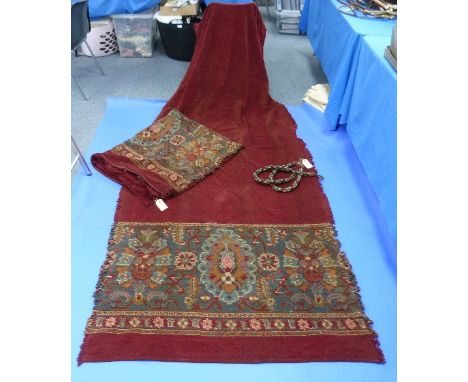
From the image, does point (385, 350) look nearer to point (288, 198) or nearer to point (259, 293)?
point (259, 293)

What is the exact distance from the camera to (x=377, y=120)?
199 centimetres

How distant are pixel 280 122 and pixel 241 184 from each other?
0.76 meters

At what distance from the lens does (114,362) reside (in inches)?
55.7

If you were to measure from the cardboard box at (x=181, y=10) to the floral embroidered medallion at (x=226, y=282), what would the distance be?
229 cm

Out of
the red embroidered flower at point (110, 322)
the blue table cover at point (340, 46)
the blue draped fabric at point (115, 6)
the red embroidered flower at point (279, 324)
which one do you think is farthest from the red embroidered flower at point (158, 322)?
the blue draped fabric at point (115, 6)

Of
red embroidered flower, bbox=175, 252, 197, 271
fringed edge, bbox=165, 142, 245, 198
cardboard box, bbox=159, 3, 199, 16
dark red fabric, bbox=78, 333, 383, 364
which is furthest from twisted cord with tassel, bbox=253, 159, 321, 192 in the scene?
cardboard box, bbox=159, 3, 199, 16

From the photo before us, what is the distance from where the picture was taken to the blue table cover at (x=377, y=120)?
5.81 feet

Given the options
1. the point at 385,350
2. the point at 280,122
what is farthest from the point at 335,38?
the point at 385,350

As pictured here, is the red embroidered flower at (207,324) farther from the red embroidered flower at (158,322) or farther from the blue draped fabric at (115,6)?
the blue draped fabric at (115,6)

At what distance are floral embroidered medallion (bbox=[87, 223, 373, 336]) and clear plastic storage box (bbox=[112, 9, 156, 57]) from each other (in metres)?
2.34

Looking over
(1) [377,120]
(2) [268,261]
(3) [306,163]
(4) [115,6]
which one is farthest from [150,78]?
(2) [268,261]

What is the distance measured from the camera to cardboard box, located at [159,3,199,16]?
3.38 m

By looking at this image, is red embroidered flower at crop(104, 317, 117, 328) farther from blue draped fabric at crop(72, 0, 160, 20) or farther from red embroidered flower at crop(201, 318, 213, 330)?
blue draped fabric at crop(72, 0, 160, 20)

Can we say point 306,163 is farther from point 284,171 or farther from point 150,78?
point 150,78
